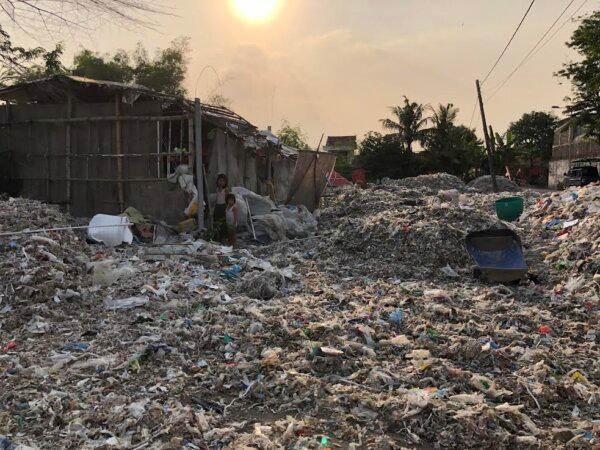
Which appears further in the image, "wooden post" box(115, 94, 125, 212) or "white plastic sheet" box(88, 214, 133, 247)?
"wooden post" box(115, 94, 125, 212)

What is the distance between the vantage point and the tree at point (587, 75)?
2034 centimetres

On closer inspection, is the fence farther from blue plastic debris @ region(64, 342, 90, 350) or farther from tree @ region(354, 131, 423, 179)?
tree @ region(354, 131, 423, 179)

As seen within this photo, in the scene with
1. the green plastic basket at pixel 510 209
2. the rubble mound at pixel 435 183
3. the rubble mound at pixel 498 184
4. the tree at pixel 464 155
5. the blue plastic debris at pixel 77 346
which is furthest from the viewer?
the tree at pixel 464 155

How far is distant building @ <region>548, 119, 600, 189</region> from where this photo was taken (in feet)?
105

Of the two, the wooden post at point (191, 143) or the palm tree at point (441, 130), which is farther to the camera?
the palm tree at point (441, 130)

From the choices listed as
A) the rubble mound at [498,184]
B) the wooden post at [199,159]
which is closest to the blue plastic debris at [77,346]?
the wooden post at [199,159]

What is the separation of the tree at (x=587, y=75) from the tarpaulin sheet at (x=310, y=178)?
43.7 feet

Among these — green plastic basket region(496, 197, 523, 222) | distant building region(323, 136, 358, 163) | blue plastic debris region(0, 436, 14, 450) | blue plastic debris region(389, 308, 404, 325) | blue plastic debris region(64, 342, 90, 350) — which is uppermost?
distant building region(323, 136, 358, 163)

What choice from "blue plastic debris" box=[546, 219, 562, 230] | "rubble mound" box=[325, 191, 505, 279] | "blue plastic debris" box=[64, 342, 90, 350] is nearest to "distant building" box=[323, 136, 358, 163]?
"blue plastic debris" box=[546, 219, 562, 230]

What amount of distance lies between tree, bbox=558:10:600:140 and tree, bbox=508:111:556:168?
75.7 feet

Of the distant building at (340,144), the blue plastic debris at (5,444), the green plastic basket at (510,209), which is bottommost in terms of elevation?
the blue plastic debris at (5,444)

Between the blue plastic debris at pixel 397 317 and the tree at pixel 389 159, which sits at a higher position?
the tree at pixel 389 159

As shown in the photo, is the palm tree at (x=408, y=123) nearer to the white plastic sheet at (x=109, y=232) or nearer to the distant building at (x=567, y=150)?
the distant building at (x=567, y=150)

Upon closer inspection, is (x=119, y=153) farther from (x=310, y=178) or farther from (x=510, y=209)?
(x=510, y=209)
